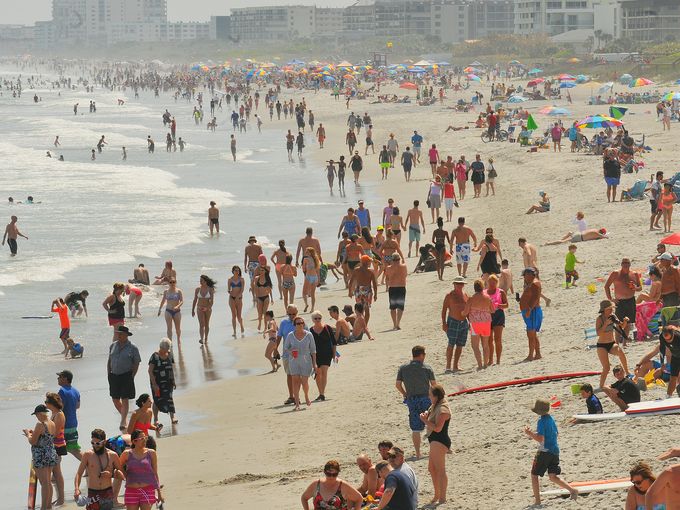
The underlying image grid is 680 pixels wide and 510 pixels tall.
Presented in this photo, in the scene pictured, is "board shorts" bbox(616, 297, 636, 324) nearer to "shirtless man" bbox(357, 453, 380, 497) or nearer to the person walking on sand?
the person walking on sand

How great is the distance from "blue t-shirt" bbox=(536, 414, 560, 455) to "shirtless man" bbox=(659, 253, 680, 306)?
4.87m

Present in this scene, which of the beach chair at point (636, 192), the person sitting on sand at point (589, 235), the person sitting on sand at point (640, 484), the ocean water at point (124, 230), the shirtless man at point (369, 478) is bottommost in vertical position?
the ocean water at point (124, 230)

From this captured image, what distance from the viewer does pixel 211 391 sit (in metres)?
15.3

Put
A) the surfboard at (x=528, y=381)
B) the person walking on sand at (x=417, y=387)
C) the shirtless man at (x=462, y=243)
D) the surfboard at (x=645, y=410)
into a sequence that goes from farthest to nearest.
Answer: the shirtless man at (x=462, y=243), the surfboard at (x=528, y=381), the person walking on sand at (x=417, y=387), the surfboard at (x=645, y=410)

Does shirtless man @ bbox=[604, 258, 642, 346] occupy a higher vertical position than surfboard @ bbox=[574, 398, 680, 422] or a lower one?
higher

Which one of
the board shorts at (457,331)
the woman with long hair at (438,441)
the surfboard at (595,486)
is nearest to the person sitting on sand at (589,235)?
the board shorts at (457,331)

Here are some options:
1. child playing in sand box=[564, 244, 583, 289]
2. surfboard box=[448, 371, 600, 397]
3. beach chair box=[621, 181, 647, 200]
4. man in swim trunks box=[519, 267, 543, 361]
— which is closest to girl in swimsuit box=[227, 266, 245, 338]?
child playing in sand box=[564, 244, 583, 289]

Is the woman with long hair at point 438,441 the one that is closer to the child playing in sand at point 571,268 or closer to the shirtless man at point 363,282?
the shirtless man at point 363,282

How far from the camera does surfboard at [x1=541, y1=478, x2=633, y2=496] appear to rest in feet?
29.9

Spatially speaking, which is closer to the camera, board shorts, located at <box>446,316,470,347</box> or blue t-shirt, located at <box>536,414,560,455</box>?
blue t-shirt, located at <box>536,414,560,455</box>

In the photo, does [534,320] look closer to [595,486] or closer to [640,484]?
[595,486]

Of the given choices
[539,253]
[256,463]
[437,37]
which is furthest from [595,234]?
[437,37]

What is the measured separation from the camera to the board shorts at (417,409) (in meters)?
10.8

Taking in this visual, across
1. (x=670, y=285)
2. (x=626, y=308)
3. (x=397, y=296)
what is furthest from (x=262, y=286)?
(x=670, y=285)
